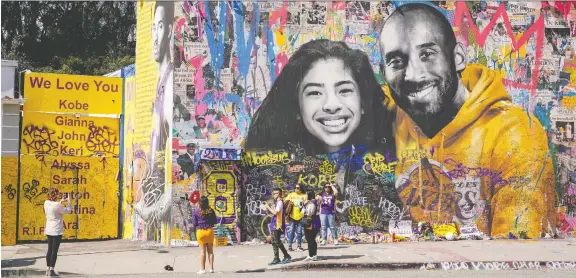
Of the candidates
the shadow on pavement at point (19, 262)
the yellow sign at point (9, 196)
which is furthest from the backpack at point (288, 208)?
the yellow sign at point (9, 196)

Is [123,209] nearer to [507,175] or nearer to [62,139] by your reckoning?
[62,139]

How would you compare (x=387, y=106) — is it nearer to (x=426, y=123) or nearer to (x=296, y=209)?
(x=426, y=123)

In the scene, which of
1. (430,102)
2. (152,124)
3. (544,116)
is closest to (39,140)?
(152,124)

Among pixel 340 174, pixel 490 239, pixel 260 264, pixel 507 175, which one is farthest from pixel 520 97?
pixel 260 264

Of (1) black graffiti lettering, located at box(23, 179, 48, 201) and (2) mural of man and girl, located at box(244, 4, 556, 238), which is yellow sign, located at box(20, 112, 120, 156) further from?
(2) mural of man and girl, located at box(244, 4, 556, 238)

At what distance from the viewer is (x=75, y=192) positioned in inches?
870

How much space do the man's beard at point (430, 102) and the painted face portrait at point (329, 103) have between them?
118cm

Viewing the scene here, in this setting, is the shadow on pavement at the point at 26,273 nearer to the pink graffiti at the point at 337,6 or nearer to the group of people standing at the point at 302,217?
the group of people standing at the point at 302,217

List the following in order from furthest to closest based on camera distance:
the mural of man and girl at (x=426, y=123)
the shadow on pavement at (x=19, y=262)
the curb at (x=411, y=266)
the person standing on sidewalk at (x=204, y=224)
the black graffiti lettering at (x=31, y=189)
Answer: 1. the black graffiti lettering at (x=31, y=189)
2. the mural of man and girl at (x=426, y=123)
3. the shadow on pavement at (x=19, y=262)
4. the curb at (x=411, y=266)
5. the person standing on sidewalk at (x=204, y=224)

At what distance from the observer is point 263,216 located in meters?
19.8

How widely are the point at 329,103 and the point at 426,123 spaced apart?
2487mm

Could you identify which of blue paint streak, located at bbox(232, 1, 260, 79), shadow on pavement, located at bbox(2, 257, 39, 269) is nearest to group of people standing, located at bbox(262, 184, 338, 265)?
blue paint streak, located at bbox(232, 1, 260, 79)

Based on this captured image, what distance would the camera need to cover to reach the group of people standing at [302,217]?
16078 mm

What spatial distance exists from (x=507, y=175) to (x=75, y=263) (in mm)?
10673
